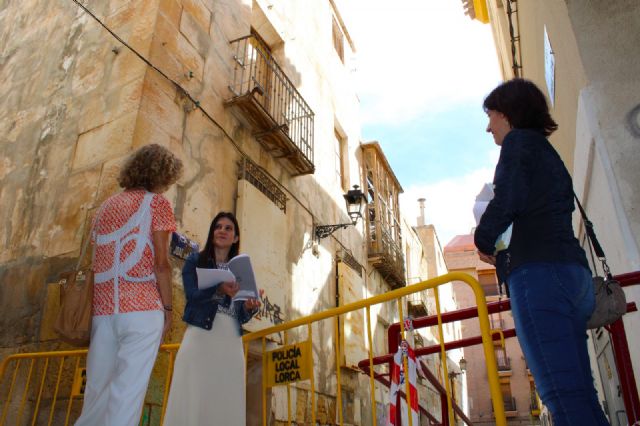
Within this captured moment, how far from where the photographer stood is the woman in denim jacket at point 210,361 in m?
2.74

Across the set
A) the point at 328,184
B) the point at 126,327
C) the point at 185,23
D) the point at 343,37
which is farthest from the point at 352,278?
the point at 126,327

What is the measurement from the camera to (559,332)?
1.57 meters

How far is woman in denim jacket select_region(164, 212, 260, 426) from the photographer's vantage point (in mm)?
2738

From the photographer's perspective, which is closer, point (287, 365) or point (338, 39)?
point (287, 365)

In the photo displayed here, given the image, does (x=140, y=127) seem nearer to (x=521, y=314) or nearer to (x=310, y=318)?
(x=310, y=318)

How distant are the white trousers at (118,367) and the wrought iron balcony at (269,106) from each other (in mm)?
4677

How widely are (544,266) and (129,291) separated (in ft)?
6.03

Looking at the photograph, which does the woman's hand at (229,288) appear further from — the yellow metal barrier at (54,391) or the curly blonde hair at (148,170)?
the yellow metal barrier at (54,391)

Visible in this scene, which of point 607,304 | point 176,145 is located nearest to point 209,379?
point 607,304

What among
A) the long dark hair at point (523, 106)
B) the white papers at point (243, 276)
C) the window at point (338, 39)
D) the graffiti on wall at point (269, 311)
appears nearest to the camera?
the long dark hair at point (523, 106)

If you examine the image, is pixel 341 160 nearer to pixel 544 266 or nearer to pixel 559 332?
pixel 544 266

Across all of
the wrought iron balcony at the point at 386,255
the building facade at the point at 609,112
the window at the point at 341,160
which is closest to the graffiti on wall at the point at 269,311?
the building facade at the point at 609,112

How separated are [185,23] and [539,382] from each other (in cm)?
602

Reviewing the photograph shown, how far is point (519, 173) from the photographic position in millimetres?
1789
